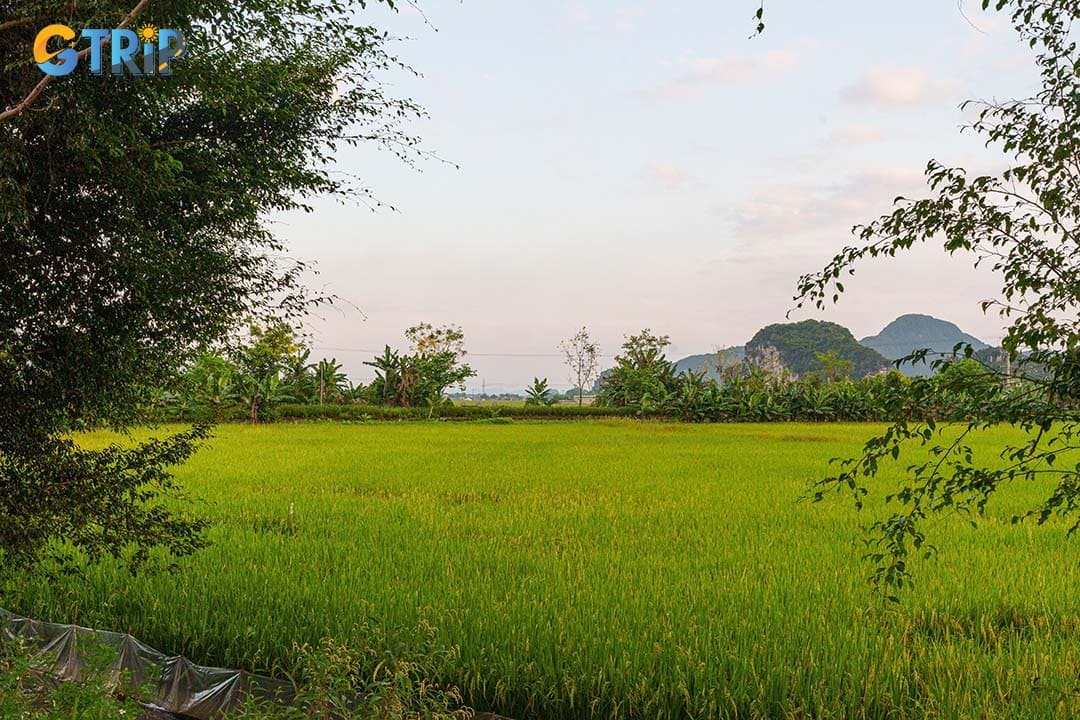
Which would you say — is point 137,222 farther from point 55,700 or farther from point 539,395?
point 539,395

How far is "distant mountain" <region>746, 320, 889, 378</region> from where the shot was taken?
89906mm

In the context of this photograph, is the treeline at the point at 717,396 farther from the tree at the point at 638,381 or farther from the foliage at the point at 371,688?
the foliage at the point at 371,688

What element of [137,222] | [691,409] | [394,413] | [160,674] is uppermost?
[137,222]

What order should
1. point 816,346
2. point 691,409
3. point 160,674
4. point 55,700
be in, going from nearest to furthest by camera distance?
point 55,700
point 160,674
point 691,409
point 816,346

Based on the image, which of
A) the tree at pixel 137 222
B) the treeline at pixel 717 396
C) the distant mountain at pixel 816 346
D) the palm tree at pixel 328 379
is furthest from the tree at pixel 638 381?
the distant mountain at pixel 816 346

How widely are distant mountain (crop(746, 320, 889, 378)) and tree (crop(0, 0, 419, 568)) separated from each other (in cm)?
8648

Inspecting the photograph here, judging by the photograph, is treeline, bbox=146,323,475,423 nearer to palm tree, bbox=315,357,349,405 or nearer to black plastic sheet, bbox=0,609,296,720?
palm tree, bbox=315,357,349,405

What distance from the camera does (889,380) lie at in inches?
102

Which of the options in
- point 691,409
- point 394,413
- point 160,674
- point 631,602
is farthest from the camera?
point 691,409

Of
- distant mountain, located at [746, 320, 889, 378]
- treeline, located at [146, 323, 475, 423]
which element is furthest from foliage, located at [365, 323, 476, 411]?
distant mountain, located at [746, 320, 889, 378]

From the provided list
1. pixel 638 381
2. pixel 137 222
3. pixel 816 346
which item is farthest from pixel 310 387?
pixel 816 346

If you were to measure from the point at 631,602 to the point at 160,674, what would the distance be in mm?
2703

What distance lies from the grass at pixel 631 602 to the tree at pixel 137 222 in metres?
0.82

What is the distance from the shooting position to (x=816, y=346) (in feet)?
300
